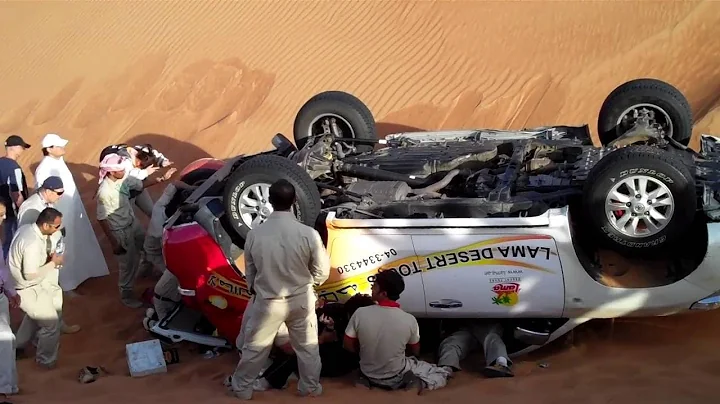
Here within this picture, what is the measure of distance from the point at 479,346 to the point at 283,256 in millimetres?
2001

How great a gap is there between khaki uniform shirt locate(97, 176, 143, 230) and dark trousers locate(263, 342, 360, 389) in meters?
2.96

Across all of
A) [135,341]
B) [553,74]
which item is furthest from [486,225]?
[553,74]

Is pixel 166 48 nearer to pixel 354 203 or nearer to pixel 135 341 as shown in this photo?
pixel 135 341

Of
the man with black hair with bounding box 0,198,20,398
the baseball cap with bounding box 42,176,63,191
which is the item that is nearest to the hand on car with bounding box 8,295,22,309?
the man with black hair with bounding box 0,198,20,398

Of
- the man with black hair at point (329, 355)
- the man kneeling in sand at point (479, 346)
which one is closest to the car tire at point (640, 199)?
the man kneeling in sand at point (479, 346)

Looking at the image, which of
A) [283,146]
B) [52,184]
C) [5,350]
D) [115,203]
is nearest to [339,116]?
[283,146]

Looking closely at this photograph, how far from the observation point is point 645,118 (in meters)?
8.12

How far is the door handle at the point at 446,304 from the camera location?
6.51 meters

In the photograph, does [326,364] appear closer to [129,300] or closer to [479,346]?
[479,346]

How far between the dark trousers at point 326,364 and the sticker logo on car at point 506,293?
122 centimetres

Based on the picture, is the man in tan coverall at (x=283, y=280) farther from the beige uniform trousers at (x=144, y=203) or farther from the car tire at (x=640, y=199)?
the beige uniform trousers at (x=144, y=203)

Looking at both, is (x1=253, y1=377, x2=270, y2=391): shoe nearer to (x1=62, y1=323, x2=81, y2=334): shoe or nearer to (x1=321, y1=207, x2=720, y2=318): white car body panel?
(x1=321, y1=207, x2=720, y2=318): white car body panel

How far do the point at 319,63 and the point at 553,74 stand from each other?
4.46 m

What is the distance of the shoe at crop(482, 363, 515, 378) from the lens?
6346 mm
